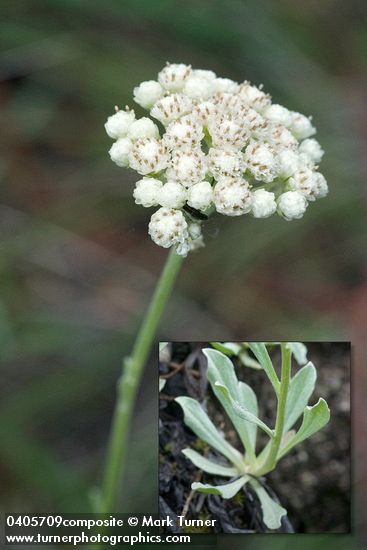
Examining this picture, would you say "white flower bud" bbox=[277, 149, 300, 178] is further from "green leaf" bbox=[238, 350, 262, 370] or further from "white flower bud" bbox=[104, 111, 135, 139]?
"green leaf" bbox=[238, 350, 262, 370]

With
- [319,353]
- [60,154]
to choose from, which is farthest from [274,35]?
[319,353]

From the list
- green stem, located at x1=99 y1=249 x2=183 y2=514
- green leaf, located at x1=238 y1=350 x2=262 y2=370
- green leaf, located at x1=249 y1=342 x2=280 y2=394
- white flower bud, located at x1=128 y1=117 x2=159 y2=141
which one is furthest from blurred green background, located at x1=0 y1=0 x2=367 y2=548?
white flower bud, located at x1=128 y1=117 x2=159 y2=141

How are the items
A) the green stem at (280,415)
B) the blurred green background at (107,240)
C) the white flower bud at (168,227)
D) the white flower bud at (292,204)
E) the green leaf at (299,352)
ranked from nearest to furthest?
the white flower bud at (168,227)
the white flower bud at (292,204)
the green stem at (280,415)
the green leaf at (299,352)
the blurred green background at (107,240)

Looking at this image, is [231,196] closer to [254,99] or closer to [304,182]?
[304,182]

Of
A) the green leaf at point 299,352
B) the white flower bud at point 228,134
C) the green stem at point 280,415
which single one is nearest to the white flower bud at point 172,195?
the white flower bud at point 228,134

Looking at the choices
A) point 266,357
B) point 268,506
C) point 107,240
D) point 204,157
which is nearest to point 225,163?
point 204,157

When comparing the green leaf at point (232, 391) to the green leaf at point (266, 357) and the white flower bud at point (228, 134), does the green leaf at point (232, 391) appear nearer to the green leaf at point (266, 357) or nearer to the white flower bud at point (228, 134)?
the green leaf at point (266, 357)

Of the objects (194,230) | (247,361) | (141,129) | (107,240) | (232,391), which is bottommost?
(232,391)
